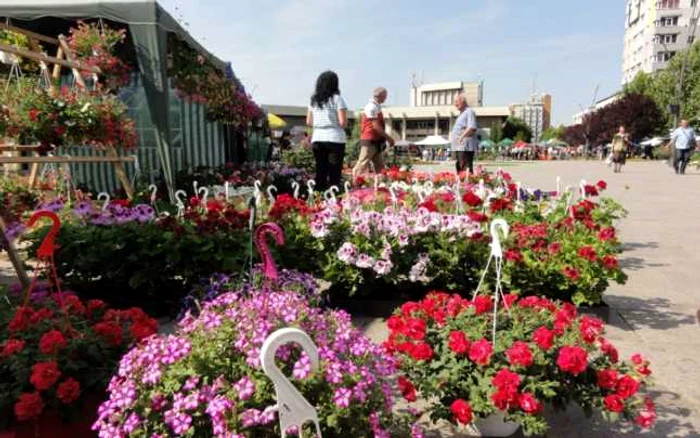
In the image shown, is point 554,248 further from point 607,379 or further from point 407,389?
point 407,389

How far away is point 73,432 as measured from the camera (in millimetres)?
1839

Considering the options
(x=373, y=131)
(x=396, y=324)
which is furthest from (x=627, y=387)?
(x=373, y=131)

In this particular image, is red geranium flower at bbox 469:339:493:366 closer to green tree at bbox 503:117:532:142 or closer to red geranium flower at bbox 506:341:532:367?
red geranium flower at bbox 506:341:532:367

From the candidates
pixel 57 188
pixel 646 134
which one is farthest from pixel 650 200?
pixel 646 134

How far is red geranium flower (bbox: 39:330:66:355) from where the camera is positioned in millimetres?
1823

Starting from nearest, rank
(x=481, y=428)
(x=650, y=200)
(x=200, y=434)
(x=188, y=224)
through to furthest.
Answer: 1. (x=200, y=434)
2. (x=481, y=428)
3. (x=188, y=224)
4. (x=650, y=200)

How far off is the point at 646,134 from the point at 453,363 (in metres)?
58.6

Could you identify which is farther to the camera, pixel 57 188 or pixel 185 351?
pixel 57 188

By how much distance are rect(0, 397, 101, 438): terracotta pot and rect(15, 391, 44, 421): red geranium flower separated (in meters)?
0.07

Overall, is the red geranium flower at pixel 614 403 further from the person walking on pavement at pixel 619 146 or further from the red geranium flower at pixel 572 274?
the person walking on pavement at pixel 619 146

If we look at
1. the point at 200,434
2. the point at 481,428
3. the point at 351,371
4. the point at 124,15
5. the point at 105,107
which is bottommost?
the point at 481,428

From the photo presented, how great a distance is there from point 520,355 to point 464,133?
20.0 feet

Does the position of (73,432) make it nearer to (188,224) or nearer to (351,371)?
(351,371)

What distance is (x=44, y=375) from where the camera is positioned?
1.72 m
